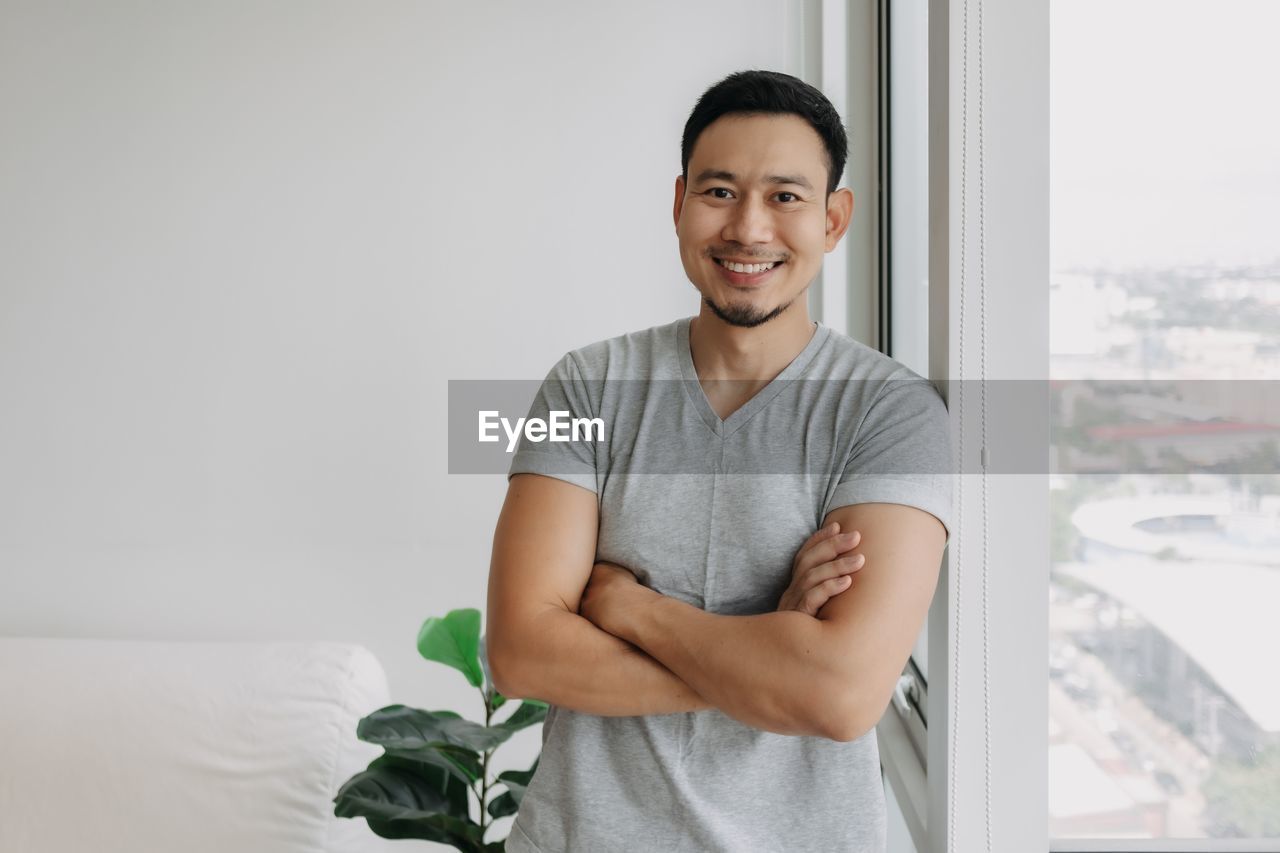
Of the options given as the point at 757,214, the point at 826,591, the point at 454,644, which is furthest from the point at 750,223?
the point at 454,644

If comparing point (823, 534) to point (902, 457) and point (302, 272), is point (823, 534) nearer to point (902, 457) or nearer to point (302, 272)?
point (902, 457)

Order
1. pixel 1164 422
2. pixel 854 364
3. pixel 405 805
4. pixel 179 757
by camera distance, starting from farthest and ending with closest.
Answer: pixel 179 757
pixel 405 805
pixel 854 364
pixel 1164 422

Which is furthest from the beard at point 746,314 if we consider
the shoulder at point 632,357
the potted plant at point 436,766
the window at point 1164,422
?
the potted plant at point 436,766

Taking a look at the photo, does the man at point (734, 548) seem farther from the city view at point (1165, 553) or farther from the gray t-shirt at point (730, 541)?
the city view at point (1165, 553)

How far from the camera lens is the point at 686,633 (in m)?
1.08

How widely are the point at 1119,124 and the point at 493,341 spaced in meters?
1.58

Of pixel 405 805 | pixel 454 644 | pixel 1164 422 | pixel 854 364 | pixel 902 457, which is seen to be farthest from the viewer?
pixel 454 644

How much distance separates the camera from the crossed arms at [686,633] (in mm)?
1033

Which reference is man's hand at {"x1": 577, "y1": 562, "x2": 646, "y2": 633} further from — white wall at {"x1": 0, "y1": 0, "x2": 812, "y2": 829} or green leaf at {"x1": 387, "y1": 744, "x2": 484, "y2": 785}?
white wall at {"x1": 0, "y1": 0, "x2": 812, "y2": 829}

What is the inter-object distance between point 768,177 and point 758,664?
0.56 m

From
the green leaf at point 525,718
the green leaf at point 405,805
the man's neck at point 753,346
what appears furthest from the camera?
the green leaf at point 525,718

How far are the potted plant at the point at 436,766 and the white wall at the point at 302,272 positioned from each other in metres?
0.63

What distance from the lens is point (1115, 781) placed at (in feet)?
3.79

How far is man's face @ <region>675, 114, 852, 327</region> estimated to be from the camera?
1.20 meters
